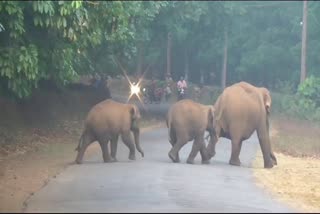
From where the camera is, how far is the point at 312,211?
11.9 metres

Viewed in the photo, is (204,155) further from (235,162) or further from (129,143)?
(129,143)

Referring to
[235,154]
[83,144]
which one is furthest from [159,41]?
[83,144]

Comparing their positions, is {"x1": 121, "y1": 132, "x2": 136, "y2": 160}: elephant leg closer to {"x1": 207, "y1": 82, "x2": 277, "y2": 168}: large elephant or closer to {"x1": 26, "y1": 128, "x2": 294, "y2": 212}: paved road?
{"x1": 26, "y1": 128, "x2": 294, "y2": 212}: paved road

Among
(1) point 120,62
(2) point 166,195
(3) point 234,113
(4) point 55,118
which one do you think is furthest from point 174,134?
(1) point 120,62

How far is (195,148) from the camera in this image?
1817cm

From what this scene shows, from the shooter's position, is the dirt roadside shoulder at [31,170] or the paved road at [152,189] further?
the dirt roadside shoulder at [31,170]

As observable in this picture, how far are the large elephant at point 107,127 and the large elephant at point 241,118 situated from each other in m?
2.31

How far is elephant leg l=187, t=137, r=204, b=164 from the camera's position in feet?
59.4

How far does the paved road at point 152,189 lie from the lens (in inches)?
437

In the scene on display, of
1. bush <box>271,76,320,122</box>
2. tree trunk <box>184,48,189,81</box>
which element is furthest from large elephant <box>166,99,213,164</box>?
tree trunk <box>184,48,189,81</box>

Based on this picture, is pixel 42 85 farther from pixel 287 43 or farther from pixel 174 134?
pixel 287 43

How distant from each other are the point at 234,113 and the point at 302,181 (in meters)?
3.48

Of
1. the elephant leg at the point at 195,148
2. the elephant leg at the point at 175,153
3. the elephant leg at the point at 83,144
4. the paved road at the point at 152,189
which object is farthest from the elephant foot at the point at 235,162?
the elephant leg at the point at 83,144

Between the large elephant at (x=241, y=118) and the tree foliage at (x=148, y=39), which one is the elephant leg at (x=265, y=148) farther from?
the tree foliage at (x=148, y=39)
